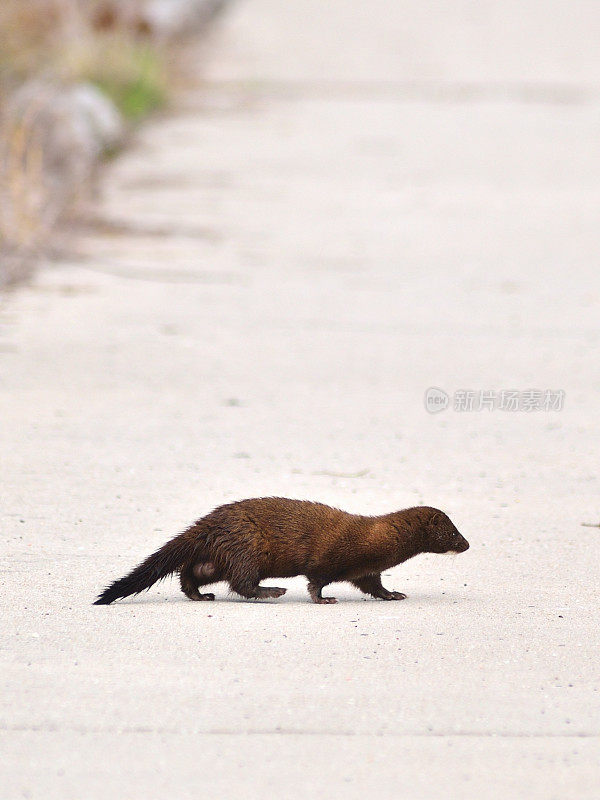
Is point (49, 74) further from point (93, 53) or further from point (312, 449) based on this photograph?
point (312, 449)

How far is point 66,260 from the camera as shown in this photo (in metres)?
11.9

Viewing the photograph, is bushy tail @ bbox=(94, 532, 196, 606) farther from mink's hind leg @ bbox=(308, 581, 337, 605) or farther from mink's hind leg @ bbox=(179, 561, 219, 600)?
mink's hind leg @ bbox=(308, 581, 337, 605)

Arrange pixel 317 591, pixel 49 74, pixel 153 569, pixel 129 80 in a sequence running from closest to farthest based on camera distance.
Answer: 1. pixel 153 569
2. pixel 317 591
3. pixel 49 74
4. pixel 129 80

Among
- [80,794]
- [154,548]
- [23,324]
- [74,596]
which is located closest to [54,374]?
[23,324]

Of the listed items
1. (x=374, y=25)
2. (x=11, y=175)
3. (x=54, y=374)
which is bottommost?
(x=54, y=374)

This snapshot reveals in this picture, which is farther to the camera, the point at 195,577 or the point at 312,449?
the point at 312,449

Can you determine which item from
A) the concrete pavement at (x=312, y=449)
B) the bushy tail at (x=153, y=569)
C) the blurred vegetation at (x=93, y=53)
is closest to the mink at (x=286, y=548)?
the bushy tail at (x=153, y=569)

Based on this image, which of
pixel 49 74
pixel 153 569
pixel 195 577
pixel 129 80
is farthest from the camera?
pixel 129 80

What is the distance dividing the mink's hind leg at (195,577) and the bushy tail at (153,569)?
0.05 metres

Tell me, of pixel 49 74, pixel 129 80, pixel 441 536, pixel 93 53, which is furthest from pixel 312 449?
pixel 93 53

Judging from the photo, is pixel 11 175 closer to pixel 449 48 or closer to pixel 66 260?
pixel 66 260

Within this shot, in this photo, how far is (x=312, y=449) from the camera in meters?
7.45

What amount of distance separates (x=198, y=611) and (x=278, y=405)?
3434mm

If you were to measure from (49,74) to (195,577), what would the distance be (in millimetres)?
13252
